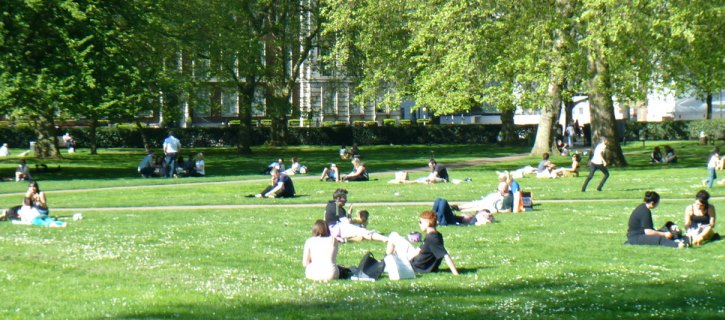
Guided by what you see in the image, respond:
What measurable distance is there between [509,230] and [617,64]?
17.7 m

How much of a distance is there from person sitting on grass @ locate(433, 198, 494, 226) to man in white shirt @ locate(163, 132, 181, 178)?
19927 mm

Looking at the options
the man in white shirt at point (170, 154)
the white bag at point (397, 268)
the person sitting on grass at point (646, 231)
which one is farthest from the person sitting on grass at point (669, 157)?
the white bag at point (397, 268)

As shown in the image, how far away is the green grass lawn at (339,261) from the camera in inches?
467

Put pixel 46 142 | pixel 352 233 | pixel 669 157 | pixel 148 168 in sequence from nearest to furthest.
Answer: pixel 352 233, pixel 148 168, pixel 669 157, pixel 46 142

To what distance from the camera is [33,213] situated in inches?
888

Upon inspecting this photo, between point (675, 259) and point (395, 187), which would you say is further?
point (395, 187)

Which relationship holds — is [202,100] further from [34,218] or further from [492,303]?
[492,303]

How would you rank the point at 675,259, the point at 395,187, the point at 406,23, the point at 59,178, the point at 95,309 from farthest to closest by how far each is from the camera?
the point at 406,23
the point at 59,178
the point at 395,187
the point at 675,259
the point at 95,309

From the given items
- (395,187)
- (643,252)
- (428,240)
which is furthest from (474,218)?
→ (395,187)

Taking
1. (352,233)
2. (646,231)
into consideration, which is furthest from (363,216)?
(646,231)

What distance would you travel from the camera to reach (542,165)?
3838cm

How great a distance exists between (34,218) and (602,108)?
2626cm

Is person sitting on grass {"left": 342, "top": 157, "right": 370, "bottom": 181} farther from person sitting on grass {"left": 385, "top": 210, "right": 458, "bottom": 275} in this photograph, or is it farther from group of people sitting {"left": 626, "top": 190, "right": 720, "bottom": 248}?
person sitting on grass {"left": 385, "top": 210, "right": 458, "bottom": 275}

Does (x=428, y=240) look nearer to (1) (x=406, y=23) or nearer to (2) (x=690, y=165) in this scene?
(2) (x=690, y=165)
